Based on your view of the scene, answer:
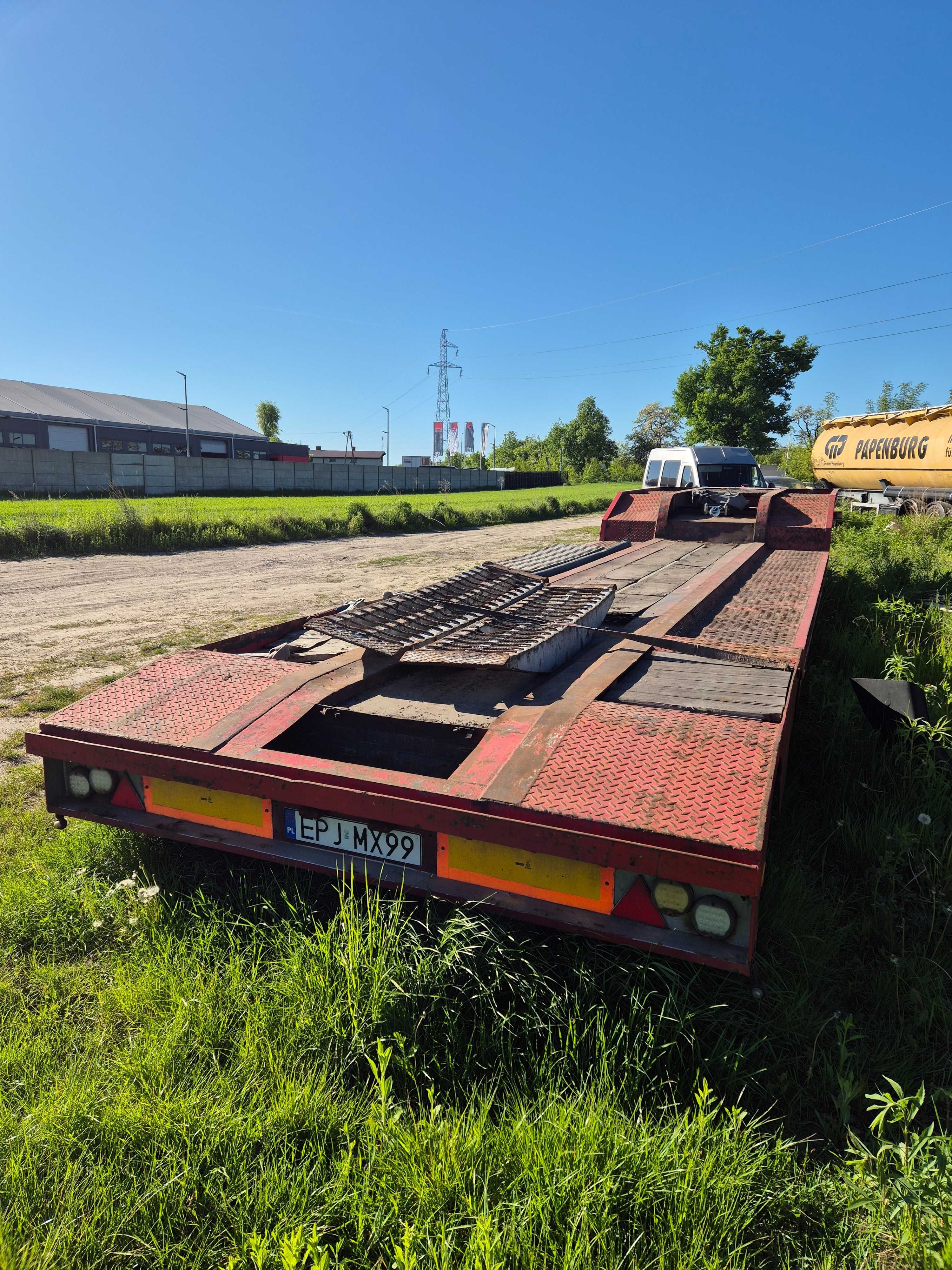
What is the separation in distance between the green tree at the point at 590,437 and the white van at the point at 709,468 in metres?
71.1

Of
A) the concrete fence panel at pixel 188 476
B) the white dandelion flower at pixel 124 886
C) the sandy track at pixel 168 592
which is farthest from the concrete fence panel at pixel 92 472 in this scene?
the white dandelion flower at pixel 124 886

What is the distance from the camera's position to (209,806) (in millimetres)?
2605

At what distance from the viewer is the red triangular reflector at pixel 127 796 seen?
2738 millimetres

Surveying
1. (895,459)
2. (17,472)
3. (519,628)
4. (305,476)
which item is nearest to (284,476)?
(305,476)

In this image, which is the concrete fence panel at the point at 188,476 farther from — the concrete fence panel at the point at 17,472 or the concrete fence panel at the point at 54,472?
the concrete fence panel at the point at 17,472

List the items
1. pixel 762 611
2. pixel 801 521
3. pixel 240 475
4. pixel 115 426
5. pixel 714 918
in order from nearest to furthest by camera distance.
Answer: pixel 714 918
pixel 762 611
pixel 801 521
pixel 240 475
pixel 115 426

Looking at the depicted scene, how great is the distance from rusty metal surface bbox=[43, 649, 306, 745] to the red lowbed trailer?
1 cm

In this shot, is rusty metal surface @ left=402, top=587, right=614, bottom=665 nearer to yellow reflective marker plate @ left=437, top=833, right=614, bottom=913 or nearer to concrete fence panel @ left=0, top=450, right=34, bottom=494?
yellow reflective marker plate @ left=437, top=833, right=614, bottom=913

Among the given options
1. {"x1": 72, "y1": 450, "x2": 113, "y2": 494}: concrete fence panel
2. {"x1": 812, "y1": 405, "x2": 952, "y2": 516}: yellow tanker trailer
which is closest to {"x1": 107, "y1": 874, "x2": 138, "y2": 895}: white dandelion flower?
{"x1": 812, "y1": 405, "x2": 952, "y2": 516}: yellow tanker trailer

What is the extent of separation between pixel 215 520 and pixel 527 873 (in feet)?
54.8

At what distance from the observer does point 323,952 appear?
2232 millimetres

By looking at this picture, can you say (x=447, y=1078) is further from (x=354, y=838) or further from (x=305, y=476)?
(x=305, y=476)

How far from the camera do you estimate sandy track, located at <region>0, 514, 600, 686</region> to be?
709 cm

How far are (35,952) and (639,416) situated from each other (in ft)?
361
